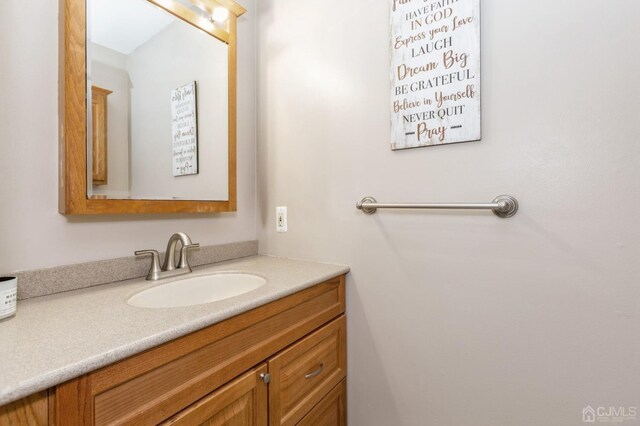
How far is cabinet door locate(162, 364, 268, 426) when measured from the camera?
64 cm

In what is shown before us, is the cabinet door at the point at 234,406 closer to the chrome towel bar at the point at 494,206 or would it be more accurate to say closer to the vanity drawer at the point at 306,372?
the vanity drawer at the point at 306,372

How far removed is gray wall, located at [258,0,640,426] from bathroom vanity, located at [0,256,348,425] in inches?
7.8

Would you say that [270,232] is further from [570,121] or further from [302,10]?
[570,121]

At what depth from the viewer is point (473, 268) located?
0.94 m

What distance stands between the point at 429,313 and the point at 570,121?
27.0 inches

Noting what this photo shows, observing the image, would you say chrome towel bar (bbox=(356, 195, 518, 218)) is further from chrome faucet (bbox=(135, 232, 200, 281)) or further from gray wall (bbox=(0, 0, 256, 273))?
gray wall (bbox=(0, 0, 256, 273))

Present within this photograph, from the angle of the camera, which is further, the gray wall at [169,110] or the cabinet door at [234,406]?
the gray wall at [169,110]

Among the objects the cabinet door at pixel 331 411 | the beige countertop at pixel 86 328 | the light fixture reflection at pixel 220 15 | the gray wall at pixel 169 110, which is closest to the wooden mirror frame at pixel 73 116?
the gray wall at pixel 169 110

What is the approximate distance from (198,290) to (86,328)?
1.54 ft

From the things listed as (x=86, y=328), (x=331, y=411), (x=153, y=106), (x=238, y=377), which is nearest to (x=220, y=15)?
(x=153, y=106)

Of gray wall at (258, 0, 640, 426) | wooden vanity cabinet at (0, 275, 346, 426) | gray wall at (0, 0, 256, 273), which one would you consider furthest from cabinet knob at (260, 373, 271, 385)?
gray wall at (0, 0, 256, 273)

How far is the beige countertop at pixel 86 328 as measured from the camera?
452 mm

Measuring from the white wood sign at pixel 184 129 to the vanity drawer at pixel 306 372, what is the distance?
0.78 metres

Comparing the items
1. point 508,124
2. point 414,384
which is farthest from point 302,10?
point 414,384
